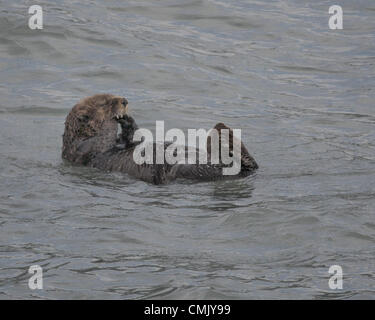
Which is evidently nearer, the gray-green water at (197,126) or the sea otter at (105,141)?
the gray-green water at (197,126)

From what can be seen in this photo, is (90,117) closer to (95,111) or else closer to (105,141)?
(95,111)

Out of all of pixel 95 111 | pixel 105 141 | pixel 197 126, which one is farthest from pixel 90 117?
pixel 197 126

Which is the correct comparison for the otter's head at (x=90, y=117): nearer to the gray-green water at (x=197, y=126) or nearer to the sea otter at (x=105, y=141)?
the sea otter at (x=105, y=141)

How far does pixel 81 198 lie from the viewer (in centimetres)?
616

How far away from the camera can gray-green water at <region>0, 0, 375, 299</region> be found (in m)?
4.80

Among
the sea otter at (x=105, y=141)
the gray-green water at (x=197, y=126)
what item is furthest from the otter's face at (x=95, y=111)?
the gray-green water at (x=197, y=126)

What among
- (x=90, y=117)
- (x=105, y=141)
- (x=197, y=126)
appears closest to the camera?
(x=105, y=141)

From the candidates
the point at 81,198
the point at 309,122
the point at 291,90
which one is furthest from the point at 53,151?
the point at 291,90

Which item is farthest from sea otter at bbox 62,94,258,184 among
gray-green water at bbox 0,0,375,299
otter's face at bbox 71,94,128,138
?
gray-green water at bbox 0,0,375,299

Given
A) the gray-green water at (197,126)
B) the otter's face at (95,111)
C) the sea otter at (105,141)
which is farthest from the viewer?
the otter's face at (95,111)

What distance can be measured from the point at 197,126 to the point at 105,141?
1.85 metres

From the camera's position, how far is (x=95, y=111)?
7.18 metres

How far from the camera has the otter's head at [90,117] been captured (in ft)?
23.4
